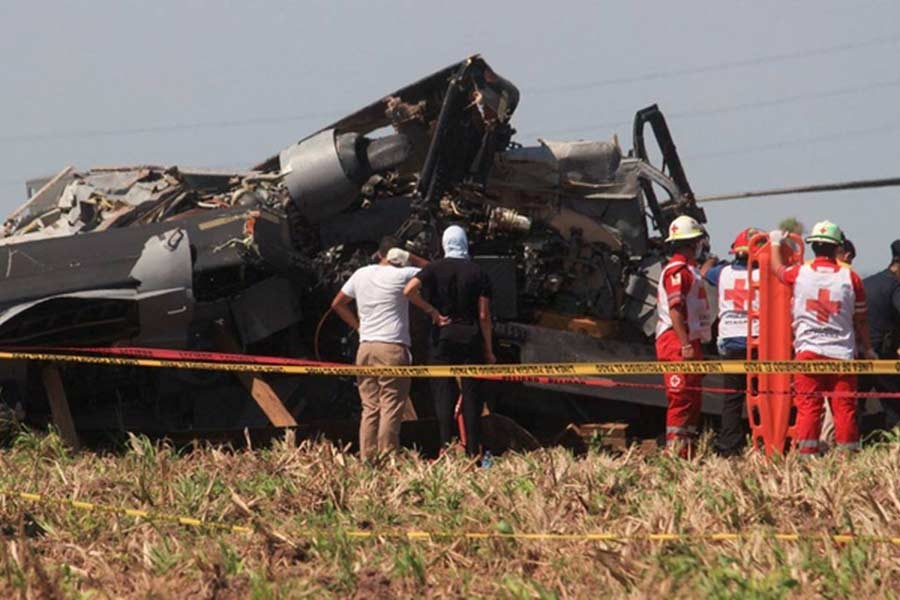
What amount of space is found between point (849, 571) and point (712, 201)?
411 inches

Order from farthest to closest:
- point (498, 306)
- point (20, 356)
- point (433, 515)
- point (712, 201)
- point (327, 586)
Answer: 1. point (712, 201)
2. point (498, 306)
3. point (20, 356)
4. point (433, 515)
5. point (327, 586)

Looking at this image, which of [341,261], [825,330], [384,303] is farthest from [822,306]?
[341,261]

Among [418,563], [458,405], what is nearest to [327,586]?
[418,563]

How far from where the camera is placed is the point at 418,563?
22.9 feet

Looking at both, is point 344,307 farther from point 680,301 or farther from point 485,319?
point 680,301

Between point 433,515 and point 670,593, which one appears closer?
point 670,593

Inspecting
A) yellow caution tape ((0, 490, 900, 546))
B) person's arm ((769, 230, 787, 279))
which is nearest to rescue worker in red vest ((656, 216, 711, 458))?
person's arm ((769, 230, 787, 279))

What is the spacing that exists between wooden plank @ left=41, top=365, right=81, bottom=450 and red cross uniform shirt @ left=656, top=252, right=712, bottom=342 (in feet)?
13.9

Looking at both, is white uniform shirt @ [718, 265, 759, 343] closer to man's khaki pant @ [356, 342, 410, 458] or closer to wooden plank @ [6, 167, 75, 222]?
man's khaki pant @ [356, 342, 410, 458]

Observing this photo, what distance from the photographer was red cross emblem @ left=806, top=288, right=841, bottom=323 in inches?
402

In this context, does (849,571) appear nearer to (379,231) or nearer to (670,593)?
(670,593)

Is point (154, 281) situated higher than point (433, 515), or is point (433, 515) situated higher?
point (154, 281)

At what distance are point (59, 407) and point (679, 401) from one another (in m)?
4.45

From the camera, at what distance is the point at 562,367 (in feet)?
33.5
